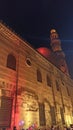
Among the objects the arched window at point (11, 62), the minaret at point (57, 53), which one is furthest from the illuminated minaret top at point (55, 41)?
the arched window at point (11, 62)

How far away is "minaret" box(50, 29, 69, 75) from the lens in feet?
89.8

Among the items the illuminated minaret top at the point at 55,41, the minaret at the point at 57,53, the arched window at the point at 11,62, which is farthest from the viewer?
the illuminated minaret top at the point at 55,41

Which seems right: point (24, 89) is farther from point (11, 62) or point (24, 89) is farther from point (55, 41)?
point (55, 41)

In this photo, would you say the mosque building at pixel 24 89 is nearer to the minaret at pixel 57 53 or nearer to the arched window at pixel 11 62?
the arched window at pixel 11 62

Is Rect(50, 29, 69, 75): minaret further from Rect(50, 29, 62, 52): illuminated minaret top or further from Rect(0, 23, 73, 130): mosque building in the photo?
Rect(0, 23, 73, 130): mosque building

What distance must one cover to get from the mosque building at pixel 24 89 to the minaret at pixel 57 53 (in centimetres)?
1283

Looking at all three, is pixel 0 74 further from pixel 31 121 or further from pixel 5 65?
pixel 31 121

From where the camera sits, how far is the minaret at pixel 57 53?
2737 centimetres

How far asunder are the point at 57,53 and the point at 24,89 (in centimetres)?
2058

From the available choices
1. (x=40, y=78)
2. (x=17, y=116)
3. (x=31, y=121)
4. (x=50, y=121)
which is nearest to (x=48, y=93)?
(x=40, y=78)

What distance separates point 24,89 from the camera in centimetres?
990

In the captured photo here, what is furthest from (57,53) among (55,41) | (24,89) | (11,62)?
(24,89)

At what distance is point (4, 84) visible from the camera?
859 centimetres

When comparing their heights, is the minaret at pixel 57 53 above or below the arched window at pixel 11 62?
above
